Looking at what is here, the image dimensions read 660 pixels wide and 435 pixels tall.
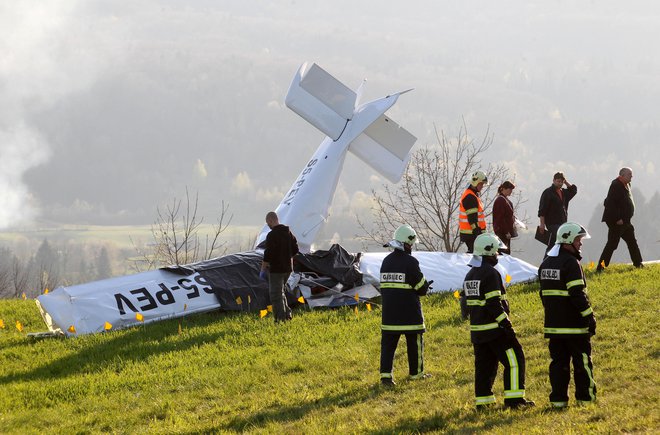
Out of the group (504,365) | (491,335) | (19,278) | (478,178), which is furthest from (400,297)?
(19,278)

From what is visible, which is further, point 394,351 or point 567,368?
point 394,351

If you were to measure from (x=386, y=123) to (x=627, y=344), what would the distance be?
32.2 ft

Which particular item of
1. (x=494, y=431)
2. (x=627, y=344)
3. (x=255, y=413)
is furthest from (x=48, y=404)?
(x=627, y=344)

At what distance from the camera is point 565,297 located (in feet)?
30.6

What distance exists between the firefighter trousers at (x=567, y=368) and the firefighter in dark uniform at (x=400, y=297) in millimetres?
1931

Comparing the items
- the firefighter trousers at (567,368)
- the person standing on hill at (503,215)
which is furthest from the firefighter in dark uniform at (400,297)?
the person standing on hill at (503,215)

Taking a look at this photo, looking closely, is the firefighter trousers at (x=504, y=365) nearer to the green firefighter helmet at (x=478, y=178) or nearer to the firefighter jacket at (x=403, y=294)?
the firefighter jacket at (x=403, y=294)

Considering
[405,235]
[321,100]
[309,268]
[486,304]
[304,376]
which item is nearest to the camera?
[486,304]

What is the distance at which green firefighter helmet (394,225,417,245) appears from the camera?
35.9 feet

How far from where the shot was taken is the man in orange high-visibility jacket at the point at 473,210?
47.8 feet

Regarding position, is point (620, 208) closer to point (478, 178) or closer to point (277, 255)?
point (478, 178)

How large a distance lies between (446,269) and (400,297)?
7548 mm

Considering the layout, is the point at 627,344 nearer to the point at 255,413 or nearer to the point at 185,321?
the point at 255,413

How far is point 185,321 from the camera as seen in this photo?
16.5 metres
